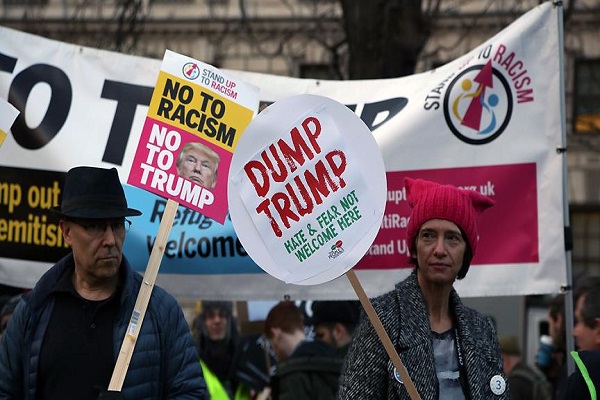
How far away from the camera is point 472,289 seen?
247 inches

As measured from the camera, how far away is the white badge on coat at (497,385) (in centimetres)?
451

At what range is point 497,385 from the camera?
452 centimetres

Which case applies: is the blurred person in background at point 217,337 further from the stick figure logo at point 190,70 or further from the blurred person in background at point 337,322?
the stick figure logo at point 190,70

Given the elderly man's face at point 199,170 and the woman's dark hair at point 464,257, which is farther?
the elderly man's face at point 199,170

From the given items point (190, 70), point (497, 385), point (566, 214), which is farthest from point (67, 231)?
point (566, 214)

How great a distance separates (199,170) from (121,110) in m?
1.72

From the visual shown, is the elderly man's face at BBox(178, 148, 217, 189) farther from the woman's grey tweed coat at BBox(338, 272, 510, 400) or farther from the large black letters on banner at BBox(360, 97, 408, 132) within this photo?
the large black letters on banner at BBox(360, 97, 408, 132)

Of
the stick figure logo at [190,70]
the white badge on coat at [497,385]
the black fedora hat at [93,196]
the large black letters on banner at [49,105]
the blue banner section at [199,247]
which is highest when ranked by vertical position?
the large black letters on banner at [49,105]

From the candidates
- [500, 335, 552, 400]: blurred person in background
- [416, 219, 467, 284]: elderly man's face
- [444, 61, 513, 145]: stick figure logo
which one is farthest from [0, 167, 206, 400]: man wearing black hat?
[500, 335, 552, 400]: blurred person in background

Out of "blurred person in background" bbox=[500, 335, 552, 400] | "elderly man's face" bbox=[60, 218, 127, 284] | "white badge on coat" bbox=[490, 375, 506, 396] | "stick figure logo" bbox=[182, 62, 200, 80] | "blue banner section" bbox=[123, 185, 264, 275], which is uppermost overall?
"stick figure logo" bbox=[182, 62, 200, 80]

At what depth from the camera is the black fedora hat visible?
4.73 meters

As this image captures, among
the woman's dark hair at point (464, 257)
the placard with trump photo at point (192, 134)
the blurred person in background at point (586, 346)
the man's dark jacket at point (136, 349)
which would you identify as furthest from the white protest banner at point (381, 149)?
the man's dark jacket at point (136, 349)

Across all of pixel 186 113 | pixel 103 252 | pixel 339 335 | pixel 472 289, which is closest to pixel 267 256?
pixel 103 252

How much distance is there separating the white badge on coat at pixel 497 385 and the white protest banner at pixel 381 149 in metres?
1.68
